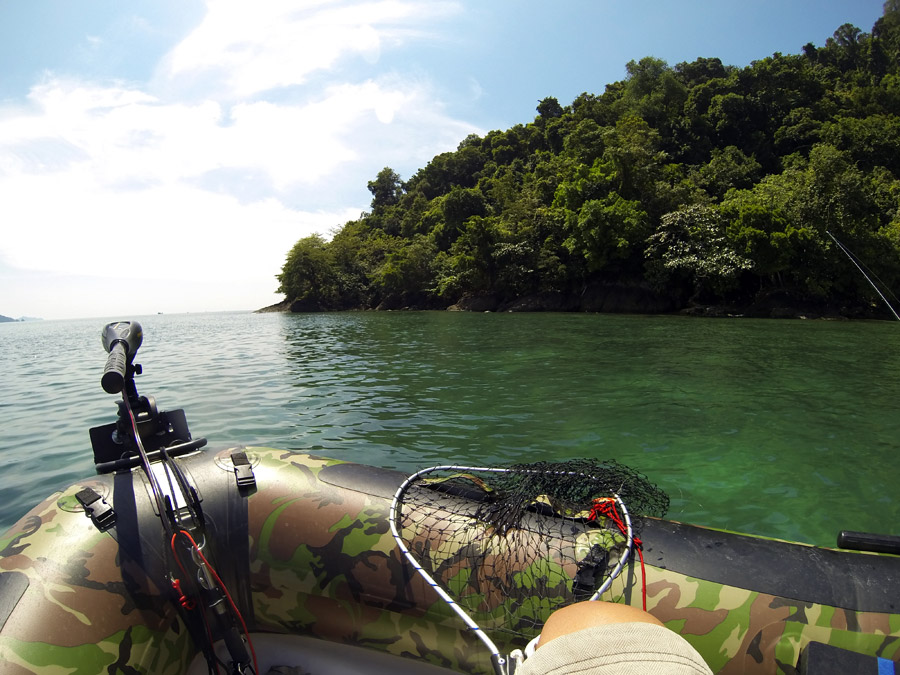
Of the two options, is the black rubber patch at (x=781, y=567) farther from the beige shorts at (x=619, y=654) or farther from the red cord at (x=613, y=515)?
the beige shorts at (x=619, y=654)

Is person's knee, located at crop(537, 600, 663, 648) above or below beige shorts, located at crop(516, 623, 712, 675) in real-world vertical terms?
below

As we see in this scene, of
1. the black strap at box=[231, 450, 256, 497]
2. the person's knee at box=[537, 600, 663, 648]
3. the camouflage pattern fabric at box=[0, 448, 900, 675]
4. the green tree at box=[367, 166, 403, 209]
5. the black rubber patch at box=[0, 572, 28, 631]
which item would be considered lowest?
the camouflage pattern fabric at box=[0, 448, 900, 675]

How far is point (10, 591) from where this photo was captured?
158 cm

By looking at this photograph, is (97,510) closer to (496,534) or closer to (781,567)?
(496,534)

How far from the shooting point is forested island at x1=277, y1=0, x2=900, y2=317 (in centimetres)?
2484

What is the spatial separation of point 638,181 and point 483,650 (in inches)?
1417

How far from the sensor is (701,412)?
6375mm

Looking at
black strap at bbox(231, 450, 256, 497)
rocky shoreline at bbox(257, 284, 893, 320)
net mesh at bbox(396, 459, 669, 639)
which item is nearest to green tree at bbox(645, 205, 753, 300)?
rocky shoreline at bbox(257, 284, 893, 320)

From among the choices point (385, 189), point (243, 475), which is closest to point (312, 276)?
point (385, 189)

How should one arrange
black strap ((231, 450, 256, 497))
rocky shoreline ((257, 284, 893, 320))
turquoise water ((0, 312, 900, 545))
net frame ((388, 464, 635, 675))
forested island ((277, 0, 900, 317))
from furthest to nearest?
forested island ((277, 0, 900, 317))
rocky shoreline ((257, 284, 893, 320))
turquoise water ((0, 312, 900, 545))
black strap ((231, 450, 256, 497))
net frame ((388, 464, 635, 675))

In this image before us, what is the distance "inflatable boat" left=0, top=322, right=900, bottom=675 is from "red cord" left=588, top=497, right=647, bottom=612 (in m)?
0.03

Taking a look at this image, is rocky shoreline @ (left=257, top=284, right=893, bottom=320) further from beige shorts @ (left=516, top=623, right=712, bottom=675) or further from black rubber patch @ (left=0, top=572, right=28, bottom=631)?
black rubber patch @ (left=0, top=572, right=28, bottom=631)

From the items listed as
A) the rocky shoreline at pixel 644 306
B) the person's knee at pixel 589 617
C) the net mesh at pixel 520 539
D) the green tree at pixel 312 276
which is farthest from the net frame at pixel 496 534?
the green tree at pixel 312 276

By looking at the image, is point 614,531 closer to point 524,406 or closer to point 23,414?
point 524,406
